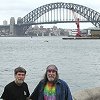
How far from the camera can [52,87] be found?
5.05 metres

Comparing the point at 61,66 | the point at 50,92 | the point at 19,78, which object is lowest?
the point at 61,66

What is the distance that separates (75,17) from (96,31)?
15.0 metres

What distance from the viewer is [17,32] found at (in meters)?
183

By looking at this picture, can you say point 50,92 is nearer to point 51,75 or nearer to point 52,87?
point 52,87

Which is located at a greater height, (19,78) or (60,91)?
(19,78)

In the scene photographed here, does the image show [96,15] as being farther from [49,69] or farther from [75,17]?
[49,69]

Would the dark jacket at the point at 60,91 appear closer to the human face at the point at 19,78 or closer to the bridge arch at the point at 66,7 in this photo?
the human face at the point at 19,78

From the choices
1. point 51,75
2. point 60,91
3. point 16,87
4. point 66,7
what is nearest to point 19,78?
point 16,87

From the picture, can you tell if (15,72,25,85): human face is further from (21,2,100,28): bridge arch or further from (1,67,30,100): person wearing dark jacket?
(21,2,100,28): bridge arch

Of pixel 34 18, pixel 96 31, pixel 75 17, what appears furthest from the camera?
pixel 34 18

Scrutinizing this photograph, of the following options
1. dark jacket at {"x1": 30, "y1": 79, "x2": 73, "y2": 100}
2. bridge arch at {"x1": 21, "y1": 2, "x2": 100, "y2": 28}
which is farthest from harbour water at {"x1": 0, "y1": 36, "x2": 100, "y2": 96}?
bridge arch at {"x1": 21, "y1": 2, "x2": 100, "y2": 28}

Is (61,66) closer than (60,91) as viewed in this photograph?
No

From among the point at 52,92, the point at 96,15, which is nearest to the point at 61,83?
the point at 52,92

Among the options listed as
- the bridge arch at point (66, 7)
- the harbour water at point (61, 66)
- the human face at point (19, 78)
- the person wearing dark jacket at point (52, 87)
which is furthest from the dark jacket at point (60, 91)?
the bridge arch at point (66, 7)
